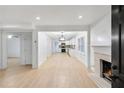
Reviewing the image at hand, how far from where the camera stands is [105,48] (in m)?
4.55

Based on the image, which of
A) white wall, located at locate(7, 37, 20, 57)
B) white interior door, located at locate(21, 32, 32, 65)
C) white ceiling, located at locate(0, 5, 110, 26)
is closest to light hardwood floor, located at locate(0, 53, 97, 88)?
white ceiling, located at locate(0, 5, 110, 26)

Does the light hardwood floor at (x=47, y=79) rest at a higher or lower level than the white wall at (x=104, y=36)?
lower

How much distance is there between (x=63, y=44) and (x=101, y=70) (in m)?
23.4

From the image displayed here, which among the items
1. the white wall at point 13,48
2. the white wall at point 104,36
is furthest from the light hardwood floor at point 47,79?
the white wall at point 13,48

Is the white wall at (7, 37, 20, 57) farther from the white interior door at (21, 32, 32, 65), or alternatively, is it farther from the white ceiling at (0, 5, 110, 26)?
the white ceiling at (0, 5, 110, 26)

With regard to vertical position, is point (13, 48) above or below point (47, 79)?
above

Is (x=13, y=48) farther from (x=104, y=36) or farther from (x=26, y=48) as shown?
(x=104, y=36)

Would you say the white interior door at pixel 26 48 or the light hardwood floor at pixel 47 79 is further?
the white interior door at pixel 26 48

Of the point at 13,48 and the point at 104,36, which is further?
the point at 13,48

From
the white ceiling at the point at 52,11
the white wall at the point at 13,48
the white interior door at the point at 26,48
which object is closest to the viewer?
the white ceiling at the point at 52,11

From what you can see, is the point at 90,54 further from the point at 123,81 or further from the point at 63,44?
the point at 63,44

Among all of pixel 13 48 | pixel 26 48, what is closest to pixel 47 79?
pixel 26 48

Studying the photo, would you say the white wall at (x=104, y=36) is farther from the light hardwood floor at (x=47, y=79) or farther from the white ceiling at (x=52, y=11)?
the light hardwood floor at (x=47, y=79)
